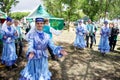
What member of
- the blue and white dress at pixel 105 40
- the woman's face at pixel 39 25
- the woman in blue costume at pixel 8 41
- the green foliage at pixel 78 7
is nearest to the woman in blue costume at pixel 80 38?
the blue and white dress at pixel 105 40

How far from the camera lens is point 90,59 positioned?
1334 cm

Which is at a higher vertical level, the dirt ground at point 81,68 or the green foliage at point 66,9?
the green foliage at point 66,9

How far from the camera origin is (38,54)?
691cm

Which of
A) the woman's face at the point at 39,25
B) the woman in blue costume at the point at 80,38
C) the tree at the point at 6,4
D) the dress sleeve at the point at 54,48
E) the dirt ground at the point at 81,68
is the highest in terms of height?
the tree at the point at 6,4

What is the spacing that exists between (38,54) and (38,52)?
49mm

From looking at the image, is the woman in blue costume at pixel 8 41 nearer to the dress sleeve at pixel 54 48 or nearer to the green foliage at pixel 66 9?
the dress sleeve at pixel 54 48

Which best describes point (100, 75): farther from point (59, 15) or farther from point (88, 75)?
point (59, 15)

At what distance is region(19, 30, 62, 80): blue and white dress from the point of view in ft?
22.4

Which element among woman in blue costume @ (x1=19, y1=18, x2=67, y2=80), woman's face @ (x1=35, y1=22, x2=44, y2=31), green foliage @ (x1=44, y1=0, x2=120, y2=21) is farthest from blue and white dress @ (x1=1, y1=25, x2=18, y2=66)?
green foliage @ (x1=44, y1=0, x2=120, y2=21)

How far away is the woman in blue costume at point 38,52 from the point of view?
681 cm

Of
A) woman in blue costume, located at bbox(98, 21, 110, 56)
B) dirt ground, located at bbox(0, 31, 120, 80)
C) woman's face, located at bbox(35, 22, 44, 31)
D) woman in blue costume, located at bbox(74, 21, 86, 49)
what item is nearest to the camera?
woman's face, located at bbox(35, 22, 44, 31)

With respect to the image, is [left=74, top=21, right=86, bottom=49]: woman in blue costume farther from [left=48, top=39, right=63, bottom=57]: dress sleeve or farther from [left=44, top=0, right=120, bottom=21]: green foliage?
[left=44, top=0, right=120, bottom=21]: green foliage

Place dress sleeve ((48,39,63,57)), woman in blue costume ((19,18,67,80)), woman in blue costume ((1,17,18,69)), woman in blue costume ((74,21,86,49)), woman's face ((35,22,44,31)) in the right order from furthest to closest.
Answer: woman in blue costume ((74,21,86,49)) < woman in blue costume ((1,17,18,69)) < dress sleeve ((48,39,63,57)) < woman in blue costume ((19,18,67,80)) < woman's face ((35,22,44,31))

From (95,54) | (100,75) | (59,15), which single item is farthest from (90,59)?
(59,15)
